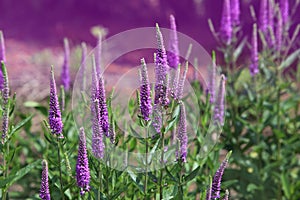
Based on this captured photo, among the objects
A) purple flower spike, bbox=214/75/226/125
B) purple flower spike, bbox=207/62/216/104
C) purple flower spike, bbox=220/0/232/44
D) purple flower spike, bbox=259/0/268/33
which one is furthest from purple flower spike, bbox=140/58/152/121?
purple flower spike, bbox=259/0/268/33

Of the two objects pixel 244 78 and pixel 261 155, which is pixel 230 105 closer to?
pixel 261 155

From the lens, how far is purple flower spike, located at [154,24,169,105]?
158 centimetres

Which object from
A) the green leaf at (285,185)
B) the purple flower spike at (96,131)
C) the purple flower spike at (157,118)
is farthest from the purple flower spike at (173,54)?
the green leaf at (285,185)

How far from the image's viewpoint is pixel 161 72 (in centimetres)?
162

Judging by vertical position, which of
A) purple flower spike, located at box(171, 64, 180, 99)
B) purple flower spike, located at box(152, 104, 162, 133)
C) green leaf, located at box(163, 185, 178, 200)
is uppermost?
purple flower spike, located at box(171, 64, 180, 99)

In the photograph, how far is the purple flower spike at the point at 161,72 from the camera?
62.1 inches

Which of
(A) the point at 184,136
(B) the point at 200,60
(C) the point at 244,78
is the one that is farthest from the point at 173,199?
(C) the point at 244,78

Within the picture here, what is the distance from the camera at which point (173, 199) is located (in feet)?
6.30

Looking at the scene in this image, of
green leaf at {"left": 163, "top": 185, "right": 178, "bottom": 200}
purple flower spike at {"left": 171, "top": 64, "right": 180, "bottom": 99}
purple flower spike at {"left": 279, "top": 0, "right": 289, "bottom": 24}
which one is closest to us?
purple flower spike at {"left": 171, "top": 64, "right": 180, "bottom": 99}

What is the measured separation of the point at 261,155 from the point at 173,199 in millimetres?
1747

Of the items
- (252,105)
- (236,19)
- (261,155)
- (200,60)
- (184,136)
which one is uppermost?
(236,19)

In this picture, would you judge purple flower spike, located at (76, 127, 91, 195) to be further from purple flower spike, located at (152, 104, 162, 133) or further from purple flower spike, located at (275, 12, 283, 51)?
purple flower spike, located at (275, 12, 283, 51)

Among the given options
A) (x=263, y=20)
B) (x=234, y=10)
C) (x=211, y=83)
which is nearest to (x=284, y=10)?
(x=263, y=20)

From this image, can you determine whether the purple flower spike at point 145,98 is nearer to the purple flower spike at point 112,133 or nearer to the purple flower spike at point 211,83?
the purple flower spike at point 112,133
